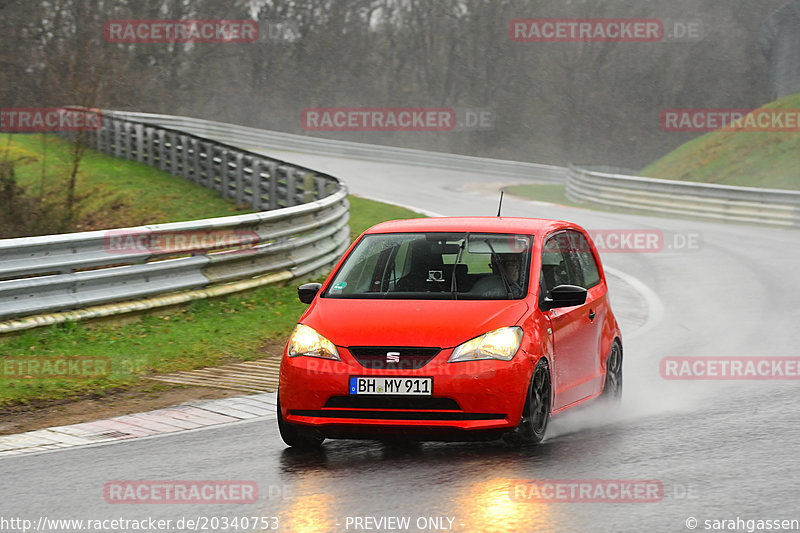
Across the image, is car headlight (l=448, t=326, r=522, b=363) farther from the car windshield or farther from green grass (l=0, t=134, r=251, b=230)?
green grass (l=0, t=134, r=251, b=230)

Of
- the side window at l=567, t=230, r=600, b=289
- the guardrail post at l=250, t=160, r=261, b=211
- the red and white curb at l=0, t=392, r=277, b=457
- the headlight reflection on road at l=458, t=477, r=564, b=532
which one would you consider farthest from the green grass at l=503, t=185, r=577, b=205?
the headlight reflection on road at l=458, t=477, r=564, b=532

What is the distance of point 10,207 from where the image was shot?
63.6ft

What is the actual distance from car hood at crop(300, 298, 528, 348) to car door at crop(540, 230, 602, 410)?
0.55 meters

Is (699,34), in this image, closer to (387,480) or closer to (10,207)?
(10,207)

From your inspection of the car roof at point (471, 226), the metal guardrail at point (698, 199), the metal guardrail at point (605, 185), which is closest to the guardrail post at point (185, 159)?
the metal guardrail at point (605, 185)

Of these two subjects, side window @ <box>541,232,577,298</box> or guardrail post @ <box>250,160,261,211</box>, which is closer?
side window @ <box>541,232,577,298</box>

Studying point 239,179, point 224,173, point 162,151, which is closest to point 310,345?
point 239,179

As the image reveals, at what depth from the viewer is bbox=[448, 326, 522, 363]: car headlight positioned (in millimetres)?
7395

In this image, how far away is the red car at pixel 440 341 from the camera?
24.1 feet

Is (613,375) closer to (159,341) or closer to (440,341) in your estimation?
(440,341)

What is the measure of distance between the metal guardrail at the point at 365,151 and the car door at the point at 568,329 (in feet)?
131

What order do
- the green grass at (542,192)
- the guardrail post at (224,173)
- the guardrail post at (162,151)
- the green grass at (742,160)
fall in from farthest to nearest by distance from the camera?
the green grass at (542,192) → the green grass at (742,160) → the guardrail post at (162,151) → the guardrail post at (224,173)

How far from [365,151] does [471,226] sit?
140 ft

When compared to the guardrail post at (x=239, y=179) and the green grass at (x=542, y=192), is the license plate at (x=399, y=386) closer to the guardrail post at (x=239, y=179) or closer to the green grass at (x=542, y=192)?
the guardrail post at (x=239, y=179)
